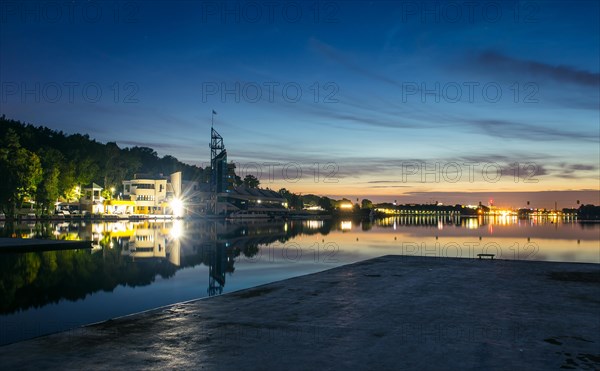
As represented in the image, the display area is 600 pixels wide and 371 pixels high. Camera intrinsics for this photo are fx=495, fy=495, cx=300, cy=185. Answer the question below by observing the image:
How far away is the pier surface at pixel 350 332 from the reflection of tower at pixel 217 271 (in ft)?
15.8

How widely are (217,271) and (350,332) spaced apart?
17.8 m

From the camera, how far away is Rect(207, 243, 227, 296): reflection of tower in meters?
21.5

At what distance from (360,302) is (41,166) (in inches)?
4264

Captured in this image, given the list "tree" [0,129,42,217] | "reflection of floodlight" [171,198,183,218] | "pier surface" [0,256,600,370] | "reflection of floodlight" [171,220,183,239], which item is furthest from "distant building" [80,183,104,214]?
"pier surface" [0,256,600,370]

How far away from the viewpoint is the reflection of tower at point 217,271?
70.6 ft

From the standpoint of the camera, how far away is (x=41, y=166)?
10600 cm

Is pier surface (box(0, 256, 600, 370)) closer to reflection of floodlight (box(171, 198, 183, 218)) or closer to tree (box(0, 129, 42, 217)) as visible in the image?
tree (box(0, 129, 42, 217))

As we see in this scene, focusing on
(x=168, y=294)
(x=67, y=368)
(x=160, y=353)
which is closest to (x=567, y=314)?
(x=160, y=353)

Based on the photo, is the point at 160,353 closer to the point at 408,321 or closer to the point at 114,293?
the point at 408,321

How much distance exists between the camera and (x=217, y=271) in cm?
2752

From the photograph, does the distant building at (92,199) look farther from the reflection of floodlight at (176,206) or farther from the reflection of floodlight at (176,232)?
the reflection of floodlight at (176,232)

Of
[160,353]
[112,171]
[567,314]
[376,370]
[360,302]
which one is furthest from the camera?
[112,171]

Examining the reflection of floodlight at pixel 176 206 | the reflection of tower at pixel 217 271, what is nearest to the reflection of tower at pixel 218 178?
the reflection of floodlight at pixel 176 206

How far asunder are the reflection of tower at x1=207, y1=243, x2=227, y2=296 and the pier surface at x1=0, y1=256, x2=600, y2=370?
4811mm
